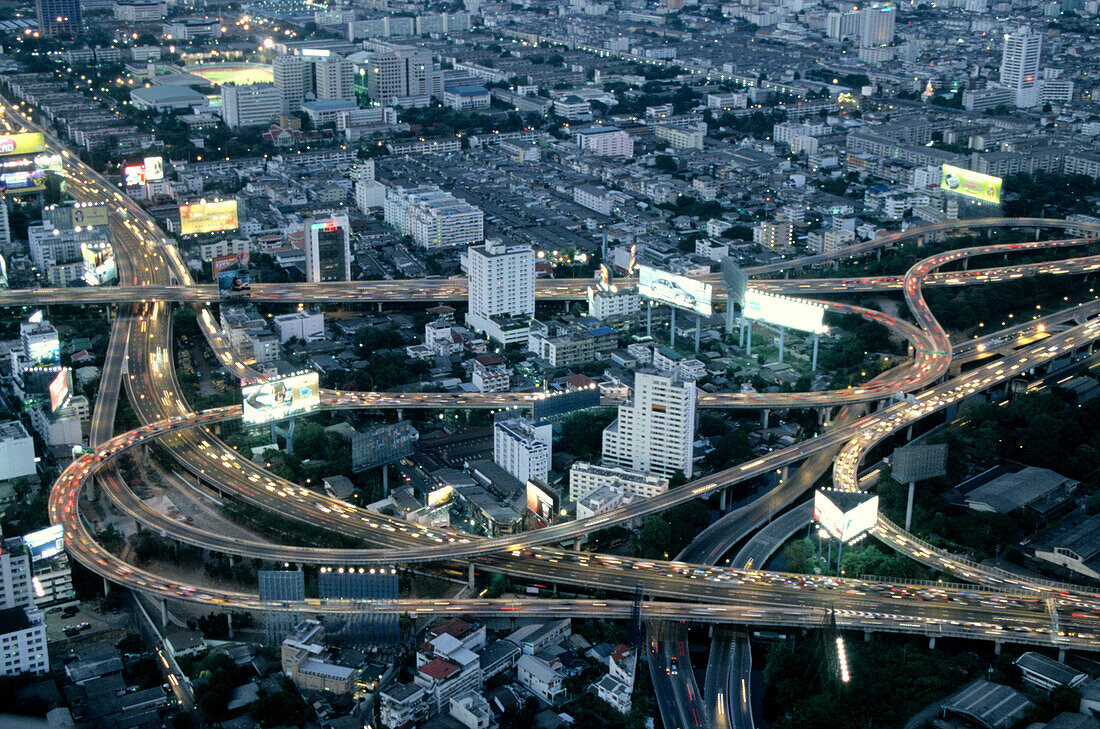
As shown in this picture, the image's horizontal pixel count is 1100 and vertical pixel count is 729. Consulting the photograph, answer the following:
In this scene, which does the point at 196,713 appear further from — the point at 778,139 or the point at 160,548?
the point at 778,139

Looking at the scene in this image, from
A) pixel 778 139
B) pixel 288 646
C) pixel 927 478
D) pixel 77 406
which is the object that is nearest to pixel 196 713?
pixel 288 646

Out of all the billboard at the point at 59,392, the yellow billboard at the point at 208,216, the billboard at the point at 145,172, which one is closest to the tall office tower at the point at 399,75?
the billboard at the point at 145,172

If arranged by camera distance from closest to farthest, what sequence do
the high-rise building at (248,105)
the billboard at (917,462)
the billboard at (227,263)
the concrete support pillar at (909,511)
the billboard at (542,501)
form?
the billboard at (542,501), the concrete support pillar at (909,511), the billboard at (917,462), the billboard at (227,263), the high-rise building at (248,105)

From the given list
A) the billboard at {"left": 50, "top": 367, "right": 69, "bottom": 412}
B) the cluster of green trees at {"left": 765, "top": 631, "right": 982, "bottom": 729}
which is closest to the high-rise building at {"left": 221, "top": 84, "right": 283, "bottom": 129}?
the billboard at {"left": 50, "top": 367, "right": 69, "bottom": 412}

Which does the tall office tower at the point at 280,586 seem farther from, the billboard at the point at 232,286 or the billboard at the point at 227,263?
the billboard at the point at 227,263

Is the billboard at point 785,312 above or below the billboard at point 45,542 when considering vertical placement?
above

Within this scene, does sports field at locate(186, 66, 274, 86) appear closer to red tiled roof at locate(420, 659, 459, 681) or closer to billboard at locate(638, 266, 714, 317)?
billboard at locate(638, 266, 714, 317)
